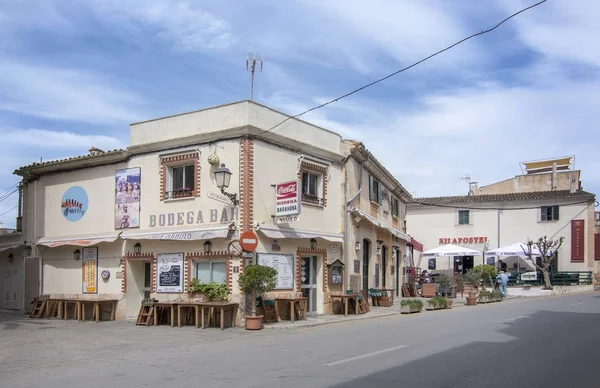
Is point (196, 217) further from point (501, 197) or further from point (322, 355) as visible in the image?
point (501, 197)

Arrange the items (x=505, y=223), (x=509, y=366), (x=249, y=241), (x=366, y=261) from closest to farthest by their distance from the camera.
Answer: (x=509, y=366) < (x=249, y=241) < (x=366, y=261) < (x=505, y=223)

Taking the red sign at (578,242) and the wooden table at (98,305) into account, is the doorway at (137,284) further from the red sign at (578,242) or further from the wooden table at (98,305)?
the red sign at (578,242)

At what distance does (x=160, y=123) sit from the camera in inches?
741

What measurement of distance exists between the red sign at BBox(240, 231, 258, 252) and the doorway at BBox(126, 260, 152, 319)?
4251mm

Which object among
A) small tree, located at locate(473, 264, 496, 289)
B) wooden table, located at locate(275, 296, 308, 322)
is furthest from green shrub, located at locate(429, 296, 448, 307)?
small tree, located at locate(473, 264, 496, 289)

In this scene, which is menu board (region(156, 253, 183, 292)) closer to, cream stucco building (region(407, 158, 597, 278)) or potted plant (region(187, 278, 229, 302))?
potted plant (region(187, 278, 229, 302))

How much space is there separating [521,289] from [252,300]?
69.4 feet

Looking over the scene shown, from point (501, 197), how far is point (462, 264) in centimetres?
559

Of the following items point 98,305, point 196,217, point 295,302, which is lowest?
point 98,305

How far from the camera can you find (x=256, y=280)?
15.9m

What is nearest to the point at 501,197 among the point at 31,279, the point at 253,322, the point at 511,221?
the point at 511,221

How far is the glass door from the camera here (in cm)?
1900

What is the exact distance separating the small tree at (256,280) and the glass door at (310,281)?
2717 mm

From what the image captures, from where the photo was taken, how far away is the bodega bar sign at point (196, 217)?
56.1 feet
